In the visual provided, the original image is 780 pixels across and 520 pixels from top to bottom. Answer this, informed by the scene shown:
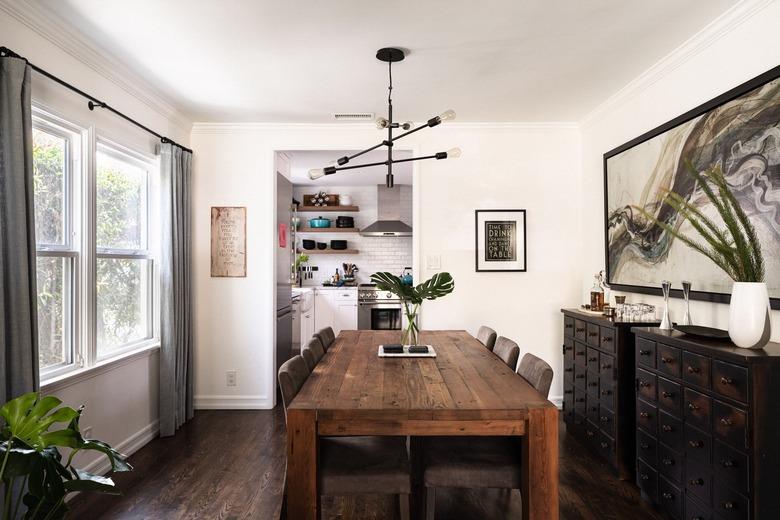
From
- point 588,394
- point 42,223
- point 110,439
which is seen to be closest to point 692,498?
point 588,394

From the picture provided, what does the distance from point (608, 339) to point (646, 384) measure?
0.45m

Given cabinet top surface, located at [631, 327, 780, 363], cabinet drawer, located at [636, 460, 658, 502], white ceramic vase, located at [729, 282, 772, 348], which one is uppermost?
white ceramic vase, located at [729, 282, 772, 348]

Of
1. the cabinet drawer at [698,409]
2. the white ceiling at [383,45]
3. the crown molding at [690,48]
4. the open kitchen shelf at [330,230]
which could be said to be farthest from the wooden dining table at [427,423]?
the open kitchen shelf at [330,230]

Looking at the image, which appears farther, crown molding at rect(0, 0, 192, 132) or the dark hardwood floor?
the dark hardwood floor

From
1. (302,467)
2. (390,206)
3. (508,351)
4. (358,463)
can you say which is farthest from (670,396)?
(390,206)

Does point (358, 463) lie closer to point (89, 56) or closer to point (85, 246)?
point (85, 246)

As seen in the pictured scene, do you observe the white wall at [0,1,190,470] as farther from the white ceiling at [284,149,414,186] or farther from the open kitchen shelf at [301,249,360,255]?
the open kitchen shelf at [301,249,360,255]

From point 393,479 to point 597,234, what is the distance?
2.93 metres

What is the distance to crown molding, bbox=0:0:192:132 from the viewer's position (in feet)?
7.30

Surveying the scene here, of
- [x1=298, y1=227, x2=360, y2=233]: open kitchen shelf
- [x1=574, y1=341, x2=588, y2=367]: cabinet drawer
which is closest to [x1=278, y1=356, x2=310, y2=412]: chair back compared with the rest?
[x1=574, y1=341, x2=588, y2=367]: cabinet drawer

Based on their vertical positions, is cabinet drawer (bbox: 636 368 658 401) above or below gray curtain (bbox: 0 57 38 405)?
below

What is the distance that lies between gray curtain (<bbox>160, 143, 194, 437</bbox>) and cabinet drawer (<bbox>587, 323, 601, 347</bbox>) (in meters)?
3.16

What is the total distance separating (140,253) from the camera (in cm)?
344

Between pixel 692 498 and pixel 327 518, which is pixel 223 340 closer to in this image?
pixel 327 518
